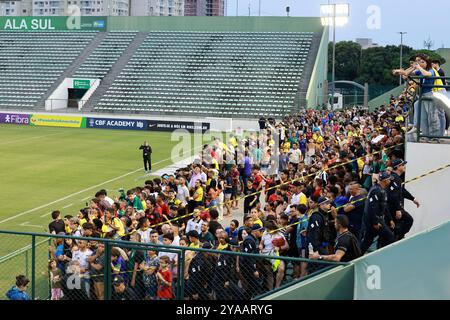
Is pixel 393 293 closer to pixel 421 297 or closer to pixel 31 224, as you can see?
pixel 421 297

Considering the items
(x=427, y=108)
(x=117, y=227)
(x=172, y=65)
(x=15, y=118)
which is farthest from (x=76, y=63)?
(x=427, y=108)

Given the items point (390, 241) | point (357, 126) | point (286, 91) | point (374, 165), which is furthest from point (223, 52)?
point (390, 241)

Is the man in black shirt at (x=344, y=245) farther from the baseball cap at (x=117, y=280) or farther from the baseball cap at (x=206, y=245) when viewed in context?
the baseball cap at (x=117, y=280)

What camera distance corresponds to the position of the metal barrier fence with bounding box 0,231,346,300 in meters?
7.63

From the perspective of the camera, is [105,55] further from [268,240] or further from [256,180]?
[268,240]

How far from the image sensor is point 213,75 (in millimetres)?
50750

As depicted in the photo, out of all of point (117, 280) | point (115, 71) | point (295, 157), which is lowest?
point (117, 280)

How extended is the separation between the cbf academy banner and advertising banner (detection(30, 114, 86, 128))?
1665 cm

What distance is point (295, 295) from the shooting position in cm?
720

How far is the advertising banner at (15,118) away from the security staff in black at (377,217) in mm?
38469

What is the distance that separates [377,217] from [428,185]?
229 cm

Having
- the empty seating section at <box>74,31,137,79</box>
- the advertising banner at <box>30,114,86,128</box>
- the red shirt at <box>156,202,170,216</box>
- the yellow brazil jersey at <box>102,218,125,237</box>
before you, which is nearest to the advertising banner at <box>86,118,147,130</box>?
the advertising banner at <box>30,114,86,128</box>

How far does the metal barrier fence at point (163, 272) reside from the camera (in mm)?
7633

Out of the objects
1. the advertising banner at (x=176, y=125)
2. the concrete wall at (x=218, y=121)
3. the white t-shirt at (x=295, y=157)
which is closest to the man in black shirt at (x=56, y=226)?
the white t-shirt at (x=295, y=157)
